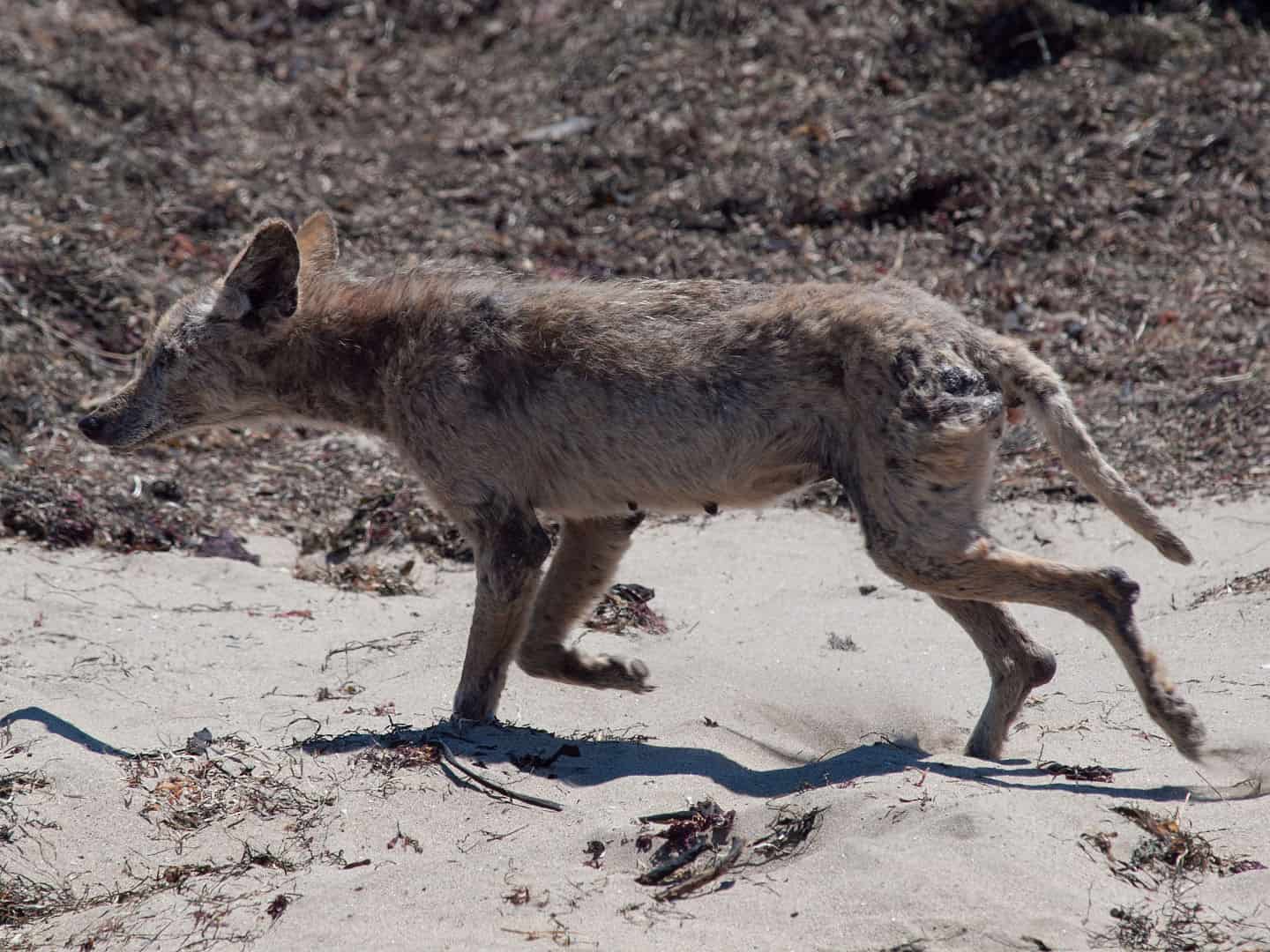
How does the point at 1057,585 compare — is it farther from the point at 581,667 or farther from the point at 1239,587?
the point at 1239,587

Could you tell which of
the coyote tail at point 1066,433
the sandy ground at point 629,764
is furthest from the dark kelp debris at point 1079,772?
the coyote tail at point 1066,433

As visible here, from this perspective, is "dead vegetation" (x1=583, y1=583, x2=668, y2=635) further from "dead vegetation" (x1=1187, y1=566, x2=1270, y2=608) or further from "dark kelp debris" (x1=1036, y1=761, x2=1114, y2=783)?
"dead vegetation" (x1=1187, y1=566, x2=1270, y2=608)

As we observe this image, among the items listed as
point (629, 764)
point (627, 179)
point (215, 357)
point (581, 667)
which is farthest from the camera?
point (627, 179)

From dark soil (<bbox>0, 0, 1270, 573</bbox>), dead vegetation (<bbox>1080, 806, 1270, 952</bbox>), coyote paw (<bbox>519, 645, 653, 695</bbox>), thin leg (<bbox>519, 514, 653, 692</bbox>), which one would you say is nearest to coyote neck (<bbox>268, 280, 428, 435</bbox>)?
thin leg (<bbox>519, 514, 653, 692</bbox>)

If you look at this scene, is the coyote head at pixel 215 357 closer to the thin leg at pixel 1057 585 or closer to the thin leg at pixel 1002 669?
the thin leg at pixel 1057 585

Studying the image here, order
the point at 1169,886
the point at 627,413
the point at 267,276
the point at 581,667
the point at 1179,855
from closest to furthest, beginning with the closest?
the point at 1169,886, the point at 1179,855, the point at 627,413, the point at 581,667, the point at 267,276

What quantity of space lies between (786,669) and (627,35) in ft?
27.5

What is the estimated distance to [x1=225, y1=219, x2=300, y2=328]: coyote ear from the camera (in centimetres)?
629

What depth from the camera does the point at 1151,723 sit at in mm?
5969

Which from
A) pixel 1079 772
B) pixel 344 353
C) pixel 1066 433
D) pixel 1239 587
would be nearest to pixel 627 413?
pixel 344 353

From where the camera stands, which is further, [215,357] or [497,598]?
[215,357]

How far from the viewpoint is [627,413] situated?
19.1 feet

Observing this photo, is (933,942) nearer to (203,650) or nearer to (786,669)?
(786,669)

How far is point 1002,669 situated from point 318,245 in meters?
3.78
